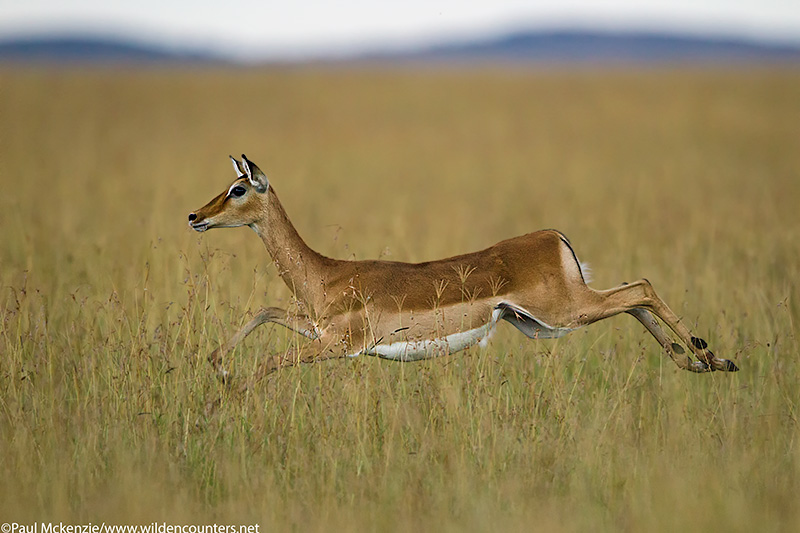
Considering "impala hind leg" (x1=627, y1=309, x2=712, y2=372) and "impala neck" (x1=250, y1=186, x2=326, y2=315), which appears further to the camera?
"impala neck" (x1=250, y1=186, x2=326, y2=315)

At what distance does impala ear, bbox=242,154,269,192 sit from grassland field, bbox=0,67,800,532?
0.74 meters

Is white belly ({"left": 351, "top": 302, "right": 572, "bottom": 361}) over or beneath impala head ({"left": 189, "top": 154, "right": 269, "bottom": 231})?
beneath

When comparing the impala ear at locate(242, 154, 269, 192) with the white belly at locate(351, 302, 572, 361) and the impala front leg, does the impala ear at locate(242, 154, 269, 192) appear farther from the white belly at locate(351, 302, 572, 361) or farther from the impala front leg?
the white belly at locate(351, 302, 572, 361)

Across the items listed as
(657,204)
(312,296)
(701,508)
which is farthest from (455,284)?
(657,204)

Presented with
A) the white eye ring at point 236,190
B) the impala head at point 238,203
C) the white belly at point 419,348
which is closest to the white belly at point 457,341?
the white belly at point 419,348

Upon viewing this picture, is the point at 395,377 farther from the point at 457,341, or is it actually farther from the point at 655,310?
the point at 655,310

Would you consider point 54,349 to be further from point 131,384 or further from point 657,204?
point 657,204

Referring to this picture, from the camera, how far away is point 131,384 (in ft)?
19.8

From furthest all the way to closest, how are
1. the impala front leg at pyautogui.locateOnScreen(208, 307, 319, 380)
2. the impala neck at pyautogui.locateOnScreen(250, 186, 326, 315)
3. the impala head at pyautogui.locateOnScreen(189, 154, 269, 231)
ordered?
the impala neck at pyautogui.locateOnScreen(250, 186, 326, 315)
the impala head at pyautogui.locateOnScreen(189, 154, 269, 231)
the impala front leg at pyautogui.locateOnScreen(208, 307, 319, 380)

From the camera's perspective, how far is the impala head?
20.9ft

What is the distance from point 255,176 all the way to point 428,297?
4.65ft

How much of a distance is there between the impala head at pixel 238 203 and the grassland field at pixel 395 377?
1.48ft

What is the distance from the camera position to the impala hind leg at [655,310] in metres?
6.41

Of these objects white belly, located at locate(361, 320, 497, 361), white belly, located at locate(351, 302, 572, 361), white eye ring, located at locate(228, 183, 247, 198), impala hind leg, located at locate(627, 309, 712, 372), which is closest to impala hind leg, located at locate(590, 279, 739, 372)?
impala hind leg, located at locate(627, 309, 712, 372)
